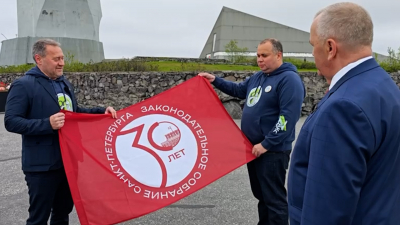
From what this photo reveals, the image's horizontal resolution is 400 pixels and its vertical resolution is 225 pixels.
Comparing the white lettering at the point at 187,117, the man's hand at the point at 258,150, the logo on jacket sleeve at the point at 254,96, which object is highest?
the logo on jacket sleeve at the point at 254,96

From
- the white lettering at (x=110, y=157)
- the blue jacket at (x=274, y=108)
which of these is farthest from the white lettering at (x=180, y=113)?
the white lettering at (x=110, y=157)

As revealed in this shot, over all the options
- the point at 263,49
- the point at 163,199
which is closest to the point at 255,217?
the point at 163,199

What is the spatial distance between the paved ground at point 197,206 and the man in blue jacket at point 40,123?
1.23 metres

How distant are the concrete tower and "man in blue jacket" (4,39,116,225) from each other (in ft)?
59.8

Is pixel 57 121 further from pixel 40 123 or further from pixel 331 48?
Answer: pixel 331 48

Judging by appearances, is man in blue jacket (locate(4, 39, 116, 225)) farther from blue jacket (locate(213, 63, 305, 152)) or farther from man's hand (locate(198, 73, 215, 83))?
blue jacket (locate(213, 63, 305, 152))

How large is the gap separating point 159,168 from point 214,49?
33560 mm

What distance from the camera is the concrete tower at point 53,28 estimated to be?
65.8 ft

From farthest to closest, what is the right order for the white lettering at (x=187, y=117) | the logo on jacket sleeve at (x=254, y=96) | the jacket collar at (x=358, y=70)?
1. the white lettering at (x=187, y=117)
2. the logo on jacket sleeve at (x=254, y=96)
3. the jacket collar at (x=358, y=70)

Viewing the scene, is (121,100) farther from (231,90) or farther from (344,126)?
(344,126)

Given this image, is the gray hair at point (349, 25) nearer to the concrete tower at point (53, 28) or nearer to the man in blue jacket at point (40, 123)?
the man in blue jacket at point (40, 123)

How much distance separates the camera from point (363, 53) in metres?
1.45

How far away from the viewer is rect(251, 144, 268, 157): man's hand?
131 inches

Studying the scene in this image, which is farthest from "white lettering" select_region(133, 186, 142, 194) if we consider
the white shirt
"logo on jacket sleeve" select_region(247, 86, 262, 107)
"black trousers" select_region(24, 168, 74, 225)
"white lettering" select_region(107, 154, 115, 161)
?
the white shirt
